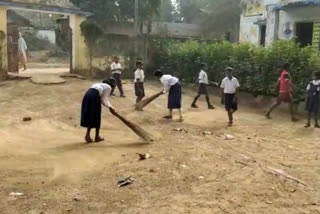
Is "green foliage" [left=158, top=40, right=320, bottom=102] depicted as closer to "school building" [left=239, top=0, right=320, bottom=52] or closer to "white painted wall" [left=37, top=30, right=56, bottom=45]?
"school building" [left=239, top=0, right=320, bottom=52]

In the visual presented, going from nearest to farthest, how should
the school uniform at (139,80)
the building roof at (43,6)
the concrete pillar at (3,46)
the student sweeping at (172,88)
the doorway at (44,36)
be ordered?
the student sweeping at (172,88), the school uniform at (139,80), the concrete pillar at (3,46), the building roof at (43,6), the doorway at (44,36)

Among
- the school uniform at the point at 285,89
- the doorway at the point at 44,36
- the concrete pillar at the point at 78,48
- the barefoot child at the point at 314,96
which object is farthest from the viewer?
the doorway at the point at 44,36

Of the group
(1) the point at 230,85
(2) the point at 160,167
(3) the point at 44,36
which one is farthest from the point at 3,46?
(3) the point at 44,36

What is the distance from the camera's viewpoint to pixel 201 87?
498 inches

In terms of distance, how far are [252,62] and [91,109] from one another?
23.7ft

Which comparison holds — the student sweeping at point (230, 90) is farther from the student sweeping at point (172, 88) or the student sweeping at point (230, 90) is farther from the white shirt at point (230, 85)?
the student sweeping at point (172, 88)

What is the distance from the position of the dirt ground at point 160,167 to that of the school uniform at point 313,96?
577 millimetres

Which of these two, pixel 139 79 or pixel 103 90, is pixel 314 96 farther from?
pixel 103 90

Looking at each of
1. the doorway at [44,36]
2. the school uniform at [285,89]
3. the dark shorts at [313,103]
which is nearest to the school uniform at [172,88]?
the school uniform at [285,89]

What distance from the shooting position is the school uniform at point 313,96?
9945 mm

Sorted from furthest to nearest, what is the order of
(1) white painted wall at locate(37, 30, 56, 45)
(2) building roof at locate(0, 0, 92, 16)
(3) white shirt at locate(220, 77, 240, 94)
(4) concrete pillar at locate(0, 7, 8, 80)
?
1. (1) white painted wall at locate(37, 30, 56, 45)
2. (2) building roof at locate(0, 0, 92, 16)
3. (4) concrete pillar at locate(0, 7, 8, 80)
4. (3) white shirt at locate(220, 77, 240, 94)

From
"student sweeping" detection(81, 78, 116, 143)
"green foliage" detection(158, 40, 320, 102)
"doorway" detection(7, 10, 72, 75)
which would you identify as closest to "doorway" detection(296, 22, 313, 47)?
"green foliage" detection(158, 40, 320, 102)

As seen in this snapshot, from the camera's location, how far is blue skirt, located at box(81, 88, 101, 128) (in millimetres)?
7770

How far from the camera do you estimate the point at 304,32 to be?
17391 mm
